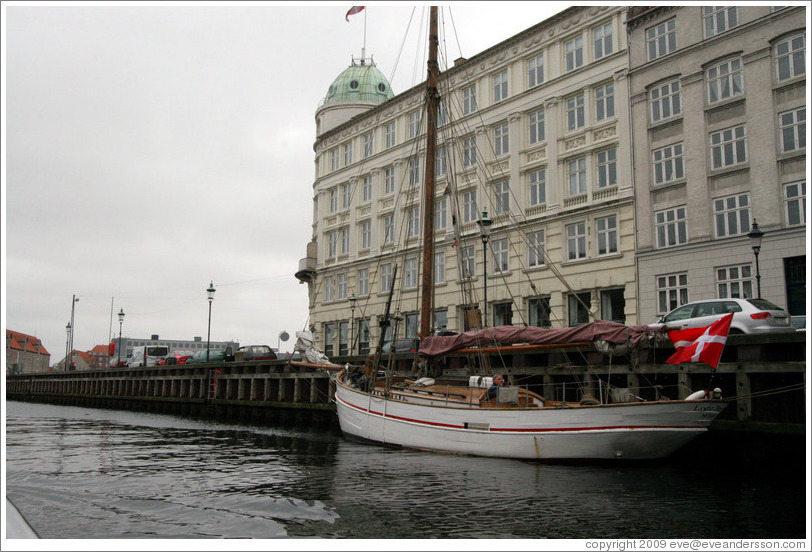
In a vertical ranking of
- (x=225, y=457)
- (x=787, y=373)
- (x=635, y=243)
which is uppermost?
(x=635, y=243)

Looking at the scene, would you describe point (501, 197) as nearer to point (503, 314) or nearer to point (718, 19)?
point (503, 314)

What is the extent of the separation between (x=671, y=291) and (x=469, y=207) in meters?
15.1

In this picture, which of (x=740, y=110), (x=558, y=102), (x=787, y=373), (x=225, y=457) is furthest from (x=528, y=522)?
(x=558, y=102)

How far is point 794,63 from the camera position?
29.1m

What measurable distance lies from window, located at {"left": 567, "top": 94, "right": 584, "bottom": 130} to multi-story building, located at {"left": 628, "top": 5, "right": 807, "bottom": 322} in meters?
3.31

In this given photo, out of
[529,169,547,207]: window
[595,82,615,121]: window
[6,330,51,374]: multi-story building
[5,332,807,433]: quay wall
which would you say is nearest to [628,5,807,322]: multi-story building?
[595,82,615,121]: window

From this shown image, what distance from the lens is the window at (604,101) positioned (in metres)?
36.3

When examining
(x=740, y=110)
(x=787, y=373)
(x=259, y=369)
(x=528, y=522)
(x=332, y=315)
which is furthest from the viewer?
(x=332, y=315)

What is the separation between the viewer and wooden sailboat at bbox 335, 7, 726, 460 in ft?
55.1

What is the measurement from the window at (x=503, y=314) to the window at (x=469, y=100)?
1322 cm

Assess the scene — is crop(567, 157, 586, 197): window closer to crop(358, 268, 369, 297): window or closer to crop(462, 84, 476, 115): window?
crop(462, 84, 476, 115): window

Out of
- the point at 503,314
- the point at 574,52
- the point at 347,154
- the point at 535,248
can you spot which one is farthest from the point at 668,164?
the point at 347,154

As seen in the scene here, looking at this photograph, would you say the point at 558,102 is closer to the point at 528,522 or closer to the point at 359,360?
the point at 359,360

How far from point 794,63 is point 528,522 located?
86.8 ft
